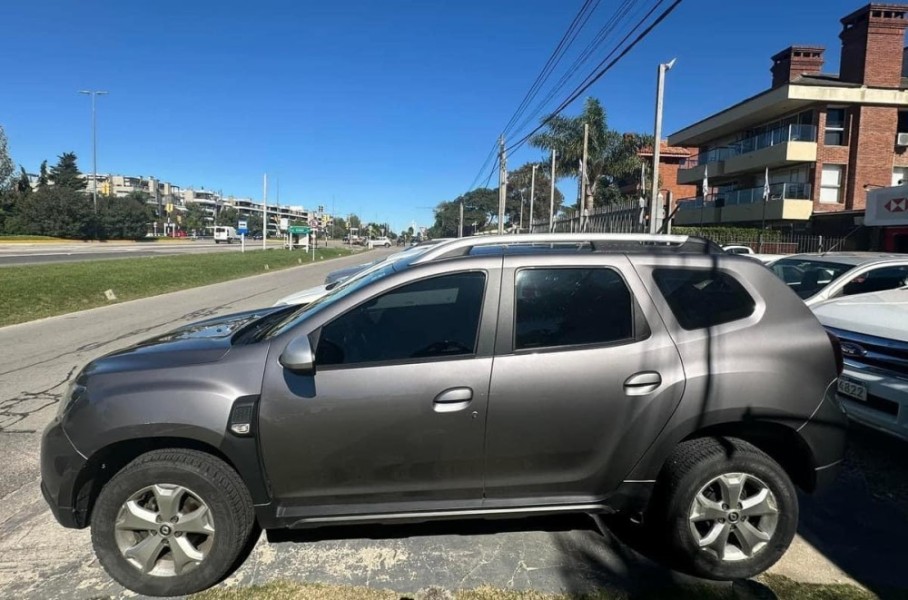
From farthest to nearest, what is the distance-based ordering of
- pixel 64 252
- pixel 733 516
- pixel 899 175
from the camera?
pixel 64 252
pixel 899 175
pixel 733 516

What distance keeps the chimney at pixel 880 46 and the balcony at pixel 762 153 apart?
13.1ft

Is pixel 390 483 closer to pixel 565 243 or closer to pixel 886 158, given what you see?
pixel 565 243

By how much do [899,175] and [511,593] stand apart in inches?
1488

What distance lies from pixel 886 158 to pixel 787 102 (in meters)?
5.94

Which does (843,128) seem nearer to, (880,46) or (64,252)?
(880,46)

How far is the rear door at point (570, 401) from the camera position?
2896mm

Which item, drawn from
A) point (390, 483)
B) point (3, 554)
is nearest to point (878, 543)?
point (390, 483)

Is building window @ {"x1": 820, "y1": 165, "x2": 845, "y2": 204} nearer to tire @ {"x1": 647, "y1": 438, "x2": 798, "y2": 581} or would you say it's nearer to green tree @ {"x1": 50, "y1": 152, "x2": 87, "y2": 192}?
tire @ {"x1": 647, "y1": 438, "x2": 798, "y2": 581}

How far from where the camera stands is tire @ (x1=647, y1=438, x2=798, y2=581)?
9.74ft

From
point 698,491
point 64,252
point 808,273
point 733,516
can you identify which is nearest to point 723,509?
point 733,516

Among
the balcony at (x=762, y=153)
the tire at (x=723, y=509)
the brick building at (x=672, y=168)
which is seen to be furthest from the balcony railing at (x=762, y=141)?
the tire at (x=723, y=509)

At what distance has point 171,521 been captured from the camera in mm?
2834

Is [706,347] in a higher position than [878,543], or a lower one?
higher

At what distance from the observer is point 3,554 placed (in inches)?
127
